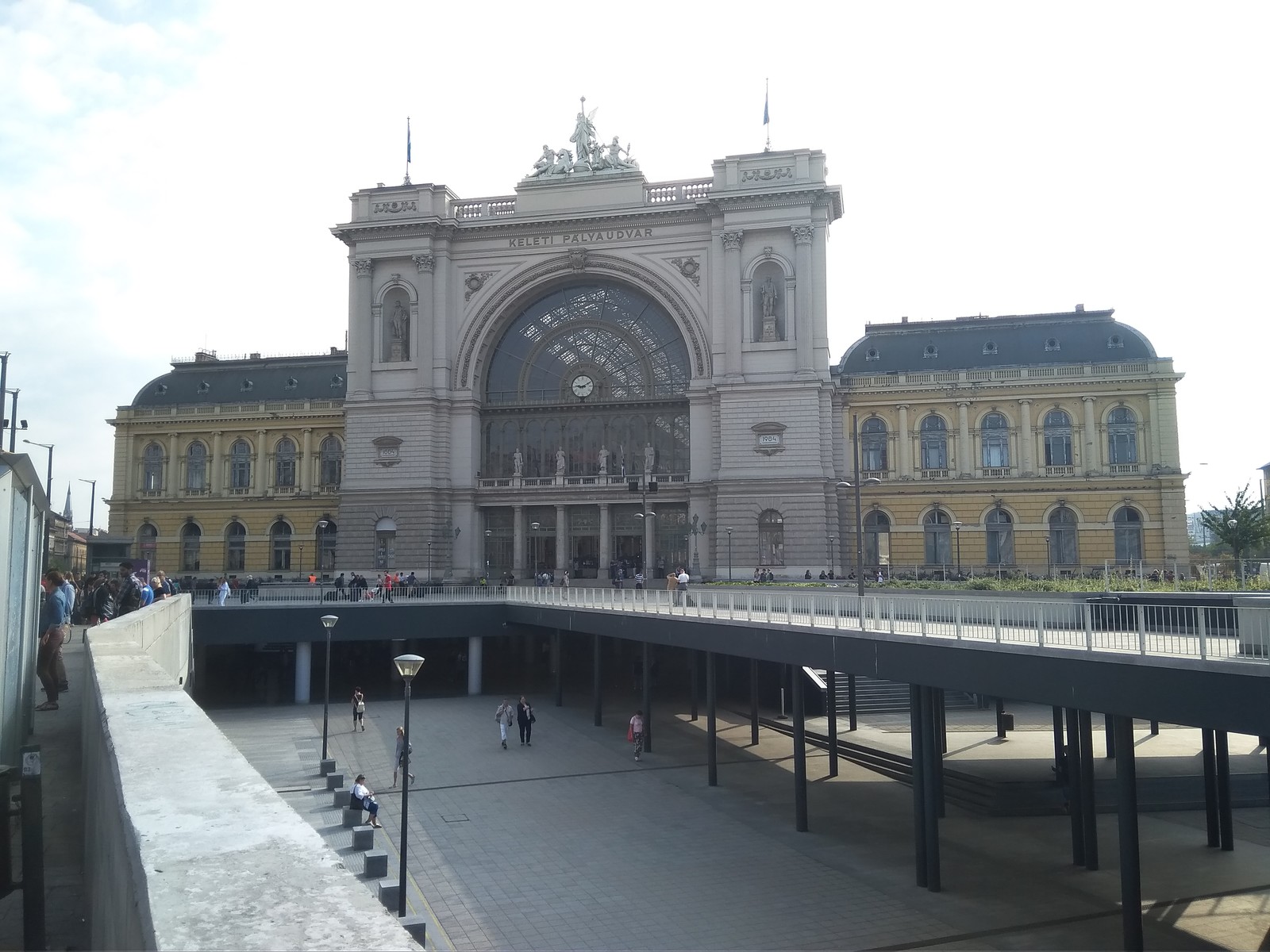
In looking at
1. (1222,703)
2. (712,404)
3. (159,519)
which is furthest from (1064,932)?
(159,519)

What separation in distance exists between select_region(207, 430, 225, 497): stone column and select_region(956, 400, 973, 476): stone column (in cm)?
5364

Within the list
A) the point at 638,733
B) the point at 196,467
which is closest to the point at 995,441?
the point at 638,733

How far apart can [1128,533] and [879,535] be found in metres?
15.1

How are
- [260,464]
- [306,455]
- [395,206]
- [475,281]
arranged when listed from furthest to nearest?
[260,464] < [306,455] < [395,206] < [475,281]

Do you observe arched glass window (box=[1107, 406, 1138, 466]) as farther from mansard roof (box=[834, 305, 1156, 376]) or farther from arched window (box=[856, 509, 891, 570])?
arched window (box=[856, 509, 891, 570])

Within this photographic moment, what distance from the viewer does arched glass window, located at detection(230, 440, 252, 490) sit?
76.2 meters

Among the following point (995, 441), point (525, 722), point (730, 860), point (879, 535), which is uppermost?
point (995, 441)

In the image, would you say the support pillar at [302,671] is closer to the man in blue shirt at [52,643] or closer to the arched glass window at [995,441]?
the man in blue shirt at [52,643]

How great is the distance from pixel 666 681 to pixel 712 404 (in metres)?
18.6

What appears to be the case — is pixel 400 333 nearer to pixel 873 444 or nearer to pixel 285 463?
pixel 285 463

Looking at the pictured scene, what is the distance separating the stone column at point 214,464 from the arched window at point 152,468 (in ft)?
13.2

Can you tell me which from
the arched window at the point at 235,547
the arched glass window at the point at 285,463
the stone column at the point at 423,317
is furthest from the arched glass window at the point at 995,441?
the arched window at the point at 235,547

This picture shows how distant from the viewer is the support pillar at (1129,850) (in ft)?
55.5

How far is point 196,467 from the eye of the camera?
77062 millimetres
